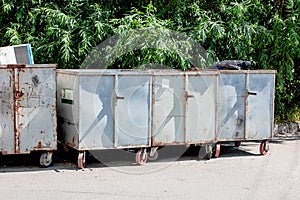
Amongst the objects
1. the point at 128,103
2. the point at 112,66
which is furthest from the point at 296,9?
the point at 128,103

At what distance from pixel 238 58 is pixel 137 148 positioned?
354cm

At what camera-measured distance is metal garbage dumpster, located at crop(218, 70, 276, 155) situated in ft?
26.1

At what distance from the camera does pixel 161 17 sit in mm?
10039

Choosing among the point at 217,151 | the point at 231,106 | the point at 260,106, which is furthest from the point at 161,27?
the point at 217,151

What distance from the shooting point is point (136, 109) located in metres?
7.27

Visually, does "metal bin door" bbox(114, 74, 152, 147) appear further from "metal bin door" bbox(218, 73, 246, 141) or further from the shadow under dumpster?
"metal bin door" bbox(218, 73, 246, 141)

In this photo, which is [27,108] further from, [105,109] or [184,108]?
[184,108]

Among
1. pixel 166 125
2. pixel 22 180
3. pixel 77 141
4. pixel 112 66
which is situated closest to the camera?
pixel 22 180

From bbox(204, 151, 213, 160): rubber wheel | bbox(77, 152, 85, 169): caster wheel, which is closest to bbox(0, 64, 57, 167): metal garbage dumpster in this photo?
bbox(77, 152, 85, 169): caster wheel

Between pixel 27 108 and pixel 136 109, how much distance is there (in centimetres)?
160

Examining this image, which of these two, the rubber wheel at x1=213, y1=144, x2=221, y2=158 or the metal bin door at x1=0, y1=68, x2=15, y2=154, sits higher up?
the metal bin door at x1=0, y1=68, x2=15, y2=154

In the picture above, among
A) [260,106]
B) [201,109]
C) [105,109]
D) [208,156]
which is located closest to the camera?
[105,109]

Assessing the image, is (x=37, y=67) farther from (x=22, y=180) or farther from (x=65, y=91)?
(x=22, y=180)

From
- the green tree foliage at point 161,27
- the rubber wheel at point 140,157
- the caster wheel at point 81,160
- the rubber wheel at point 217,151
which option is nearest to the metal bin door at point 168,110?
the rubber wheel at point 140,157
